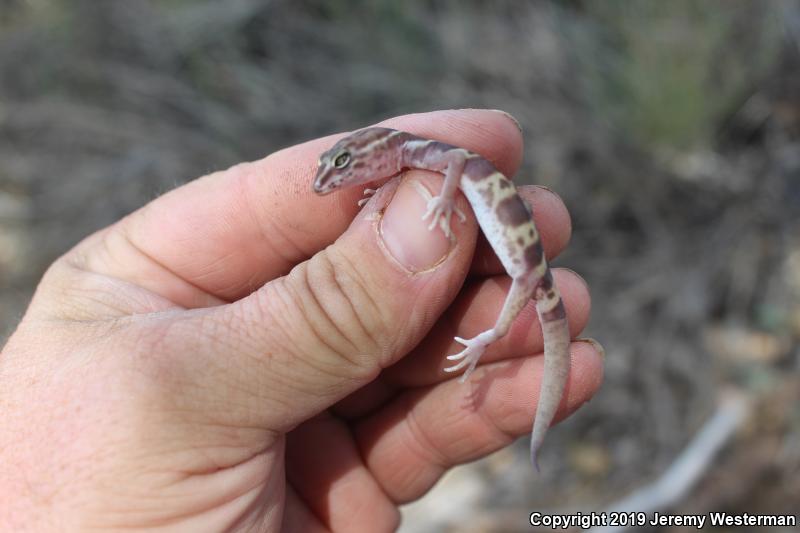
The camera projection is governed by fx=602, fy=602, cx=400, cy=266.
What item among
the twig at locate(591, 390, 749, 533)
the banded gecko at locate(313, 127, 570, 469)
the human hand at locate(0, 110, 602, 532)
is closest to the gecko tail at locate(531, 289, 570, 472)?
the banded gecko at locate(313, 127, 570, 469)

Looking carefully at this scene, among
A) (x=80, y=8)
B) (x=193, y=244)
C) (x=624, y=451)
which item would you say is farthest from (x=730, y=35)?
(x=80, y=8)

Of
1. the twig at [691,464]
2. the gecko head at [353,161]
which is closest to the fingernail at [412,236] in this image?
the gecko head at [353,161]

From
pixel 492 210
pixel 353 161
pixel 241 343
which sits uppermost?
pixel 353 161

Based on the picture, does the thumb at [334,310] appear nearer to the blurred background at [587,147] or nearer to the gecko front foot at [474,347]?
the gecko front foot at [474,347]

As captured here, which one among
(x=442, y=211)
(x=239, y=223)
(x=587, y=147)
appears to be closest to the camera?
(x=442, y=211)

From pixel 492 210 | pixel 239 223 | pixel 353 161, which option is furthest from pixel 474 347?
pixel 239 223

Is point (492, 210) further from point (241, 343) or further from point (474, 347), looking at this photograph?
point (241, 343)
